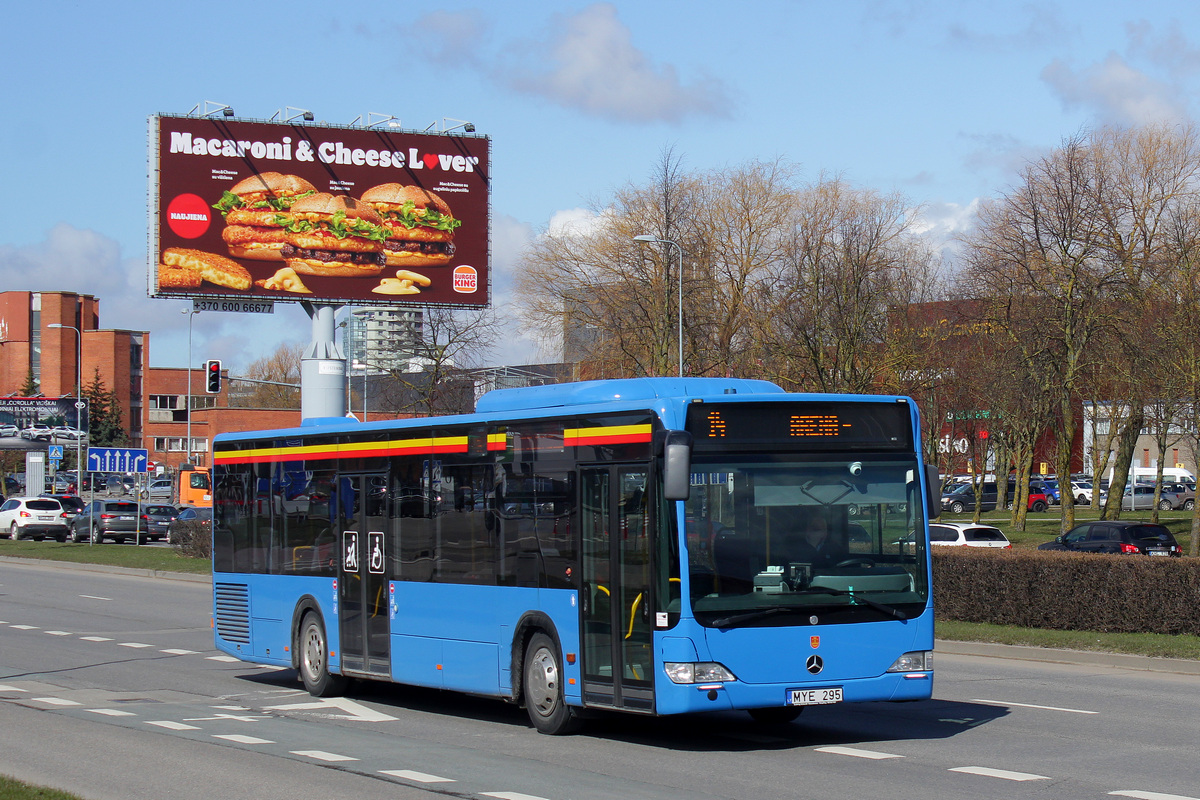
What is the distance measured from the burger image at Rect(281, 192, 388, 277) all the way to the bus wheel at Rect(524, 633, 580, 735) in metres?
30.6

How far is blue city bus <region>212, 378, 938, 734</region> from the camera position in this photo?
1018 centimetres

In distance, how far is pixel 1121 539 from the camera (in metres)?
34.9

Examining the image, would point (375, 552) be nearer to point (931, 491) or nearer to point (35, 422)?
point (931, 491)

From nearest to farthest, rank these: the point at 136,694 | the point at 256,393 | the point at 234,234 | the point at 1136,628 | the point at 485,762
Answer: the point at 485,762 < the point at 136,694 < the point at 1136,628 < the point at 234,234 < the point at 256,393

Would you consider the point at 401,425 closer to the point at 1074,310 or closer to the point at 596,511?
the point at 596,511

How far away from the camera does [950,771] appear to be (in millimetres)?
9484

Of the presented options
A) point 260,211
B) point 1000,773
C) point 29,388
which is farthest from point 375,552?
point 29,388

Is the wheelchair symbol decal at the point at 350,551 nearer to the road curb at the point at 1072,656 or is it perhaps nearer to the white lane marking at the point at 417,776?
the white lane marking at the point at 417,776

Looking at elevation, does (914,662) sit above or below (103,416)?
below

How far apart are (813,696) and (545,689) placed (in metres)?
2.30

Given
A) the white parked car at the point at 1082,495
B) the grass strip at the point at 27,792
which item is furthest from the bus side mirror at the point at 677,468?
the white parked car at the point at 1082,495

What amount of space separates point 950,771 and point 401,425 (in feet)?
21.2

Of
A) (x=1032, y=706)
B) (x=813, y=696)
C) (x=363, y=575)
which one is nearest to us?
(x=813, y=696)

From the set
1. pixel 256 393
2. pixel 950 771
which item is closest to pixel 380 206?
pixel 950 771
